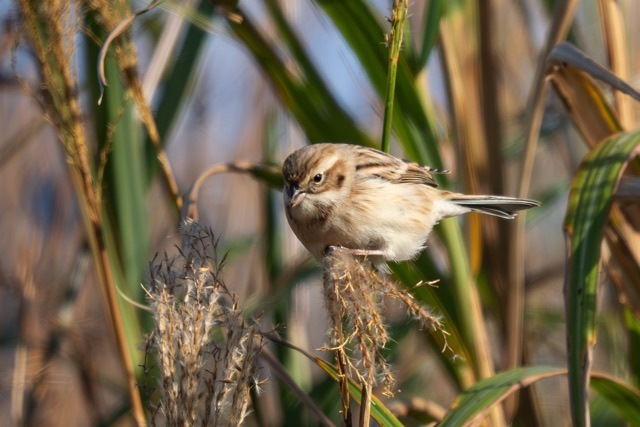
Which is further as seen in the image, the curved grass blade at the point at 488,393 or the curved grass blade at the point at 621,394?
the curved grass blade at the point at 621,394

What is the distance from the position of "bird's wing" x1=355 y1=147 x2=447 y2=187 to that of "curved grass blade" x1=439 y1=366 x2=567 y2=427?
90 cm

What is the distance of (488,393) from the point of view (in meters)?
1.75

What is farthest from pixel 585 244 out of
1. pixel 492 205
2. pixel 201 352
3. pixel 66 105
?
pixel 66 105

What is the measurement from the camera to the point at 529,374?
1792 mm

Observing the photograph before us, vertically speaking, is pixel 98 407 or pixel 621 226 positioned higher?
pixel 621 226

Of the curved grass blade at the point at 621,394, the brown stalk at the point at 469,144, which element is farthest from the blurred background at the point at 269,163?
the curved grass blade at the point at 621,394

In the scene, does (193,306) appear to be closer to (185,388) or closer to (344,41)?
(185,388)

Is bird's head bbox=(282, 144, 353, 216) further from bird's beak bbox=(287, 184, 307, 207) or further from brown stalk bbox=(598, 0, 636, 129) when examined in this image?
brown stalk bbox=(598, 0, 636, 129)

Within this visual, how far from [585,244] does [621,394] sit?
1.41ft

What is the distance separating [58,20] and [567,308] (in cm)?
131

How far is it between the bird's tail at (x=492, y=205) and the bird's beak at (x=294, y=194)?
1.58ft

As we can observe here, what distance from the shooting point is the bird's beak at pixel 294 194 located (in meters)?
2.32

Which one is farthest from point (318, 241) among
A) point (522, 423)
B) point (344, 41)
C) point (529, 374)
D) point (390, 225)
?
point (522, 423)

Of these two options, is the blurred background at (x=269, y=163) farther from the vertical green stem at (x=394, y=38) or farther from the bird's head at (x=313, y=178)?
the vertical green stem at (x=394, y=38)
